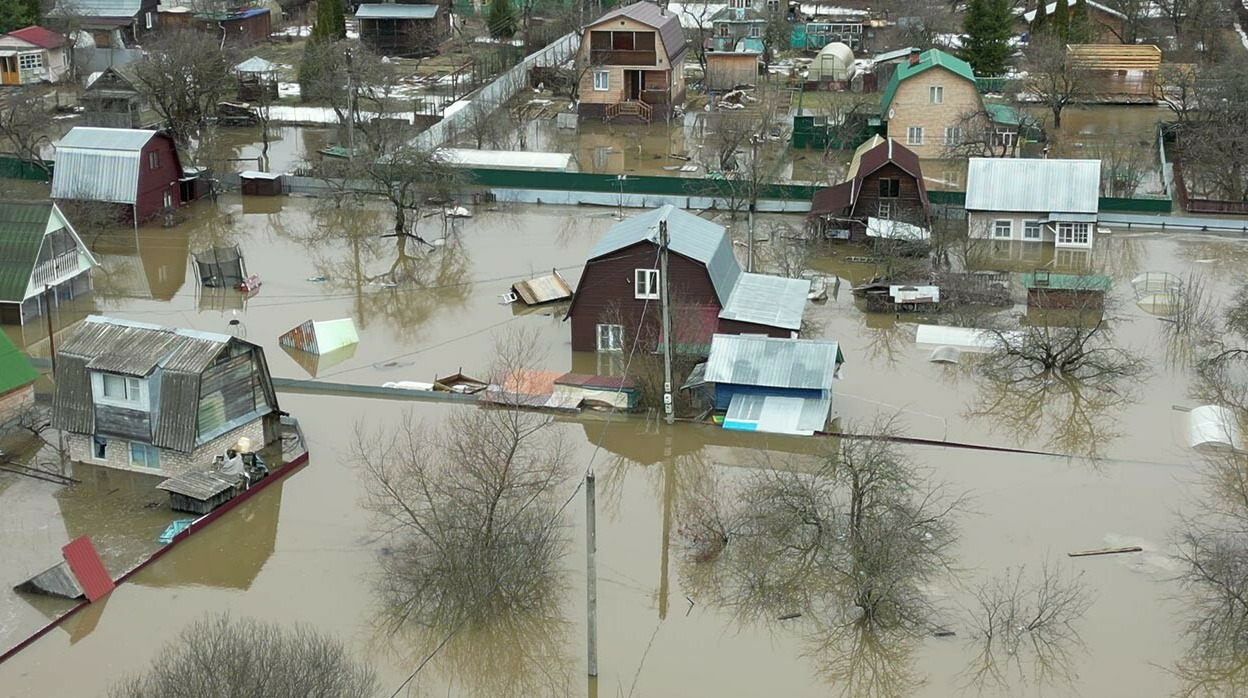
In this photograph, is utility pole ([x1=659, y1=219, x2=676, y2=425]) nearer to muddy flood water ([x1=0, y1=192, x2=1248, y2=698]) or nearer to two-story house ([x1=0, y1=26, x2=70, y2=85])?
muddy flood water ([x1=0, y1=192, x2=1248, y2=698])

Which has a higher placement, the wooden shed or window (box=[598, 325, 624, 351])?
the wooden shed

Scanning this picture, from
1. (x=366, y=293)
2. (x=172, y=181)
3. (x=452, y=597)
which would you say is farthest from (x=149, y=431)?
(x=172, y=181)

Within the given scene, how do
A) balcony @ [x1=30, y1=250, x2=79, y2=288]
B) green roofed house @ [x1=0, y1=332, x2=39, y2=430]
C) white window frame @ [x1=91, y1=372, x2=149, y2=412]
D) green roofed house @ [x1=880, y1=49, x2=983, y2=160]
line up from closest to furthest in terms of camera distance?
white window frame @ [x1=91, y1=372, x2=149, y2=412]
green roofed house @ [x1=0, y1=332, x2=39, y2=430]
balcony @ [x1=30, y1=250, x2=79, y2=288]
green roofed house @ [x1=880, y1=49, x2=983, y2=160]

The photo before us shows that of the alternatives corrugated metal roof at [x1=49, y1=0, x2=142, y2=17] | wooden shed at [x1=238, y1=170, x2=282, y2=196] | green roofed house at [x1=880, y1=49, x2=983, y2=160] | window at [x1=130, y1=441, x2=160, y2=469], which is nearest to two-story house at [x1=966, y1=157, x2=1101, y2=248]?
green roofed house at [x1=880, y1=49, x2=983, y2=160]

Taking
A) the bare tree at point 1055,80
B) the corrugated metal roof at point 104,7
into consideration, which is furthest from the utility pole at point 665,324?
the corrugated metal roof at point 104,7

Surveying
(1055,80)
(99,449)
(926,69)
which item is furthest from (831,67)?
(99,449)

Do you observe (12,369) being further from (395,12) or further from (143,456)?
(395,12)
